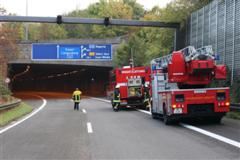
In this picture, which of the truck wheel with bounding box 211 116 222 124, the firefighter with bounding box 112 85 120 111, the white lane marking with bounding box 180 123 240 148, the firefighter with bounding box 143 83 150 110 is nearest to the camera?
the white lane marking with bounding box 180 123 240 148

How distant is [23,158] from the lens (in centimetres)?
984

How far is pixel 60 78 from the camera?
90438 mm

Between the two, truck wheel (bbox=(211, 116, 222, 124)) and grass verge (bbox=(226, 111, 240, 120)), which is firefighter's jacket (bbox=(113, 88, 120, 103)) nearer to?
grass verge (bbox=(226, 111, 240, 120))

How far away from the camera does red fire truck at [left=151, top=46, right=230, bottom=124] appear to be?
54.9 ft

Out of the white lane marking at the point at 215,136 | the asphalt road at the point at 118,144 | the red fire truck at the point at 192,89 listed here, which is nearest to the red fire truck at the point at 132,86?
the red fire truck at the point at 192,89

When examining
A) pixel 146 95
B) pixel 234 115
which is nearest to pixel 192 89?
pixel 234 115

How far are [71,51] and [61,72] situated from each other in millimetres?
30552

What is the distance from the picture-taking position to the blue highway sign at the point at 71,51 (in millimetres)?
52250

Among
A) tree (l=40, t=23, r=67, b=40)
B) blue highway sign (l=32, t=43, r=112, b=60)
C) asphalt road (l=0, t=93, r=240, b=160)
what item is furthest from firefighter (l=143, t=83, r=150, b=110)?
tree (l=40, t=23, r=67, b=40)

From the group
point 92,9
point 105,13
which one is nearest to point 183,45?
point 105,13

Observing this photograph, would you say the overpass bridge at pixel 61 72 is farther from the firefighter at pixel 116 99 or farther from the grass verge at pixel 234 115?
the grass verge at pixel 234 115

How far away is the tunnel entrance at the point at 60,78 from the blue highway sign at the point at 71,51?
35.8ft

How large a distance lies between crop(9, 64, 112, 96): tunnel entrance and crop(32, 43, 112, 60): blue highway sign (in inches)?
429

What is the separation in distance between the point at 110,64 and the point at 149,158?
51150 millimetres
